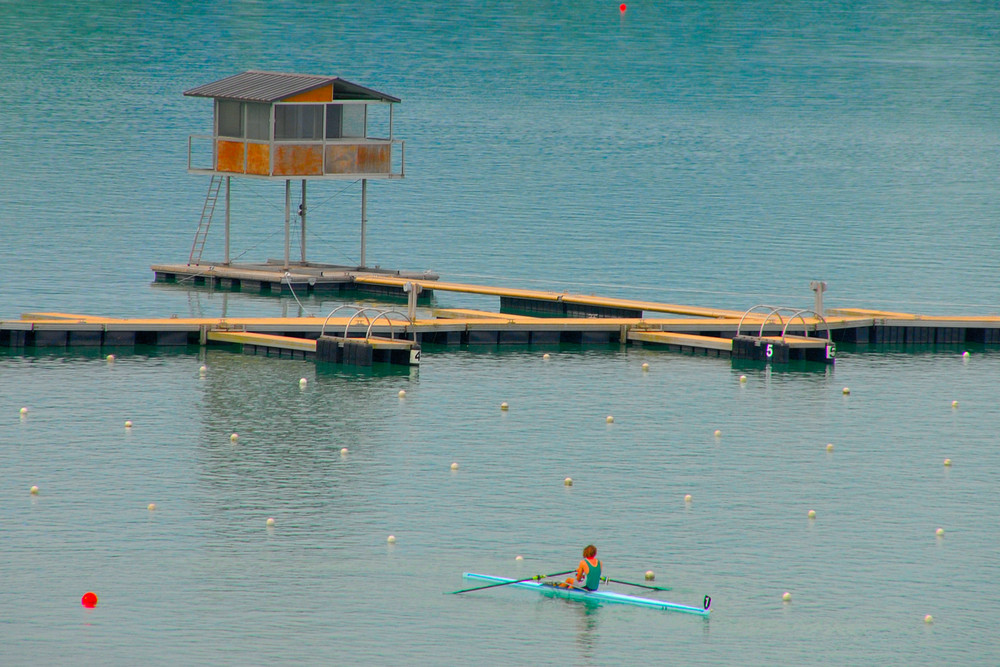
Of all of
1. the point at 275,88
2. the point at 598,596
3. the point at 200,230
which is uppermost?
the point at 275,88

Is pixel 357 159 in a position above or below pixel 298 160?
above

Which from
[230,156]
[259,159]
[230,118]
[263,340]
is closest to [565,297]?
[259,159]

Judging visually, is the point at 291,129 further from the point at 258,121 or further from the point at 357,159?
the point at 357,159

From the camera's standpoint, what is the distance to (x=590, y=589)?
22.1m

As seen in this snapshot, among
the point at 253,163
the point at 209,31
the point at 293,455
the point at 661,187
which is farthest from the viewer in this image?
the point at 209,31

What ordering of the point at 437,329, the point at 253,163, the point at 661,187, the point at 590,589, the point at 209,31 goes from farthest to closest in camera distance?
the point at 209,31 → the point at 661,187 → the point at 253,163 → the point at 437,329 → the point at 590,589

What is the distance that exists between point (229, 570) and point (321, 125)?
2632cm

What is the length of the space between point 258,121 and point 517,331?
36.1 feet

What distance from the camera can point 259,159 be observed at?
155 feet

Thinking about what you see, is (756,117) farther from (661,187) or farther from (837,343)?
(837,343)

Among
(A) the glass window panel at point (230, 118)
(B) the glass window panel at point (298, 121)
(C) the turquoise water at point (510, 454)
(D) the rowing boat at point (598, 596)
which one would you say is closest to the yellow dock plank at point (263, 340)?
(C) the turquoise water at point (510, 454)

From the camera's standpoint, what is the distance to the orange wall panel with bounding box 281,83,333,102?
46781mm

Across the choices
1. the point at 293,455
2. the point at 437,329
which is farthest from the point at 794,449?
the point at 437,329

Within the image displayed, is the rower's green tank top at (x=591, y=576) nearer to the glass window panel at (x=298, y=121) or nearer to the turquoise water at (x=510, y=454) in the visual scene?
the turquoise water at (x=510, y=454)
